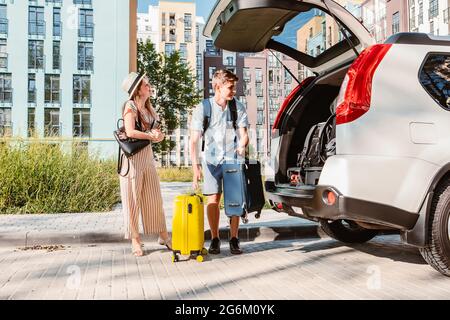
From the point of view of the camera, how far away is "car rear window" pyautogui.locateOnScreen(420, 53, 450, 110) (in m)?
3.97

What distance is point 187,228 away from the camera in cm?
507

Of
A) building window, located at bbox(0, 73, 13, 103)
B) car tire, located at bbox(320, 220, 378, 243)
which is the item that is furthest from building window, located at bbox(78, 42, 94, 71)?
car tire, located at bbox(320, 220, 378, 243)

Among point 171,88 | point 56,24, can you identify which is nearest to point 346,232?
point 171,88

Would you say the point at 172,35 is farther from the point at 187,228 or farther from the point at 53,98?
the point at 187,228

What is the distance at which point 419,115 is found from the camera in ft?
12.7

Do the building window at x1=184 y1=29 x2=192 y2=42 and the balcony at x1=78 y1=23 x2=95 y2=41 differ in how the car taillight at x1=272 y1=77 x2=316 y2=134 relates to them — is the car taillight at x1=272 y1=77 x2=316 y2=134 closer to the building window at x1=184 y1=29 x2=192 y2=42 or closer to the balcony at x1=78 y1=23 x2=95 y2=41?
the balcony at x1=78 y1=23 x2=95 y2=41

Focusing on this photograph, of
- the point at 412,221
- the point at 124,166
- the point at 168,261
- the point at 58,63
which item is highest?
the point at 58,63

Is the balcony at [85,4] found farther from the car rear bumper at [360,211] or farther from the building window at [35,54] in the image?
the car rear bumper at [360,211]

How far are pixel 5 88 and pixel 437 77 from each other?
43764 mm

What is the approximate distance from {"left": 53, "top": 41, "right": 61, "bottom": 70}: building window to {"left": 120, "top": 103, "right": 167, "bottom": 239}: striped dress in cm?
4030
